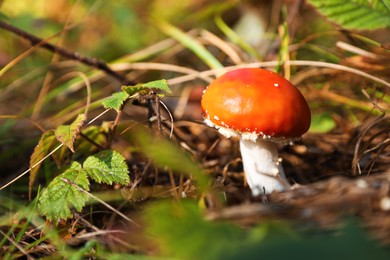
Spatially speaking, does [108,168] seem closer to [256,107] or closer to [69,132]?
[69,132]


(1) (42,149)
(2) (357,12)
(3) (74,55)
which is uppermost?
(2) (357,12)

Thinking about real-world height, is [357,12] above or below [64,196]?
above

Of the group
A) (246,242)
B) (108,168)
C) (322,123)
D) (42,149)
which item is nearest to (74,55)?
(42,149)

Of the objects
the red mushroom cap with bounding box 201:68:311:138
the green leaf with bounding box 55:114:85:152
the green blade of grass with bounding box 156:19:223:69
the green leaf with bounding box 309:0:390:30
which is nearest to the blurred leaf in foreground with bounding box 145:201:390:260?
the red mushroom cap with bounding box 201:68:311:138

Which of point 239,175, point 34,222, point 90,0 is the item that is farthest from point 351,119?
point 90,0

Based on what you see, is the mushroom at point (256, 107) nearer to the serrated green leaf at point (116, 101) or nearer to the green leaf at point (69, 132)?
the serrated green leaf at point (116, 101)

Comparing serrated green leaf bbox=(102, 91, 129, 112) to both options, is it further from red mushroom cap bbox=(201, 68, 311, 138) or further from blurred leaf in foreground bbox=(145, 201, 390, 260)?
blurred leaf in foreground bbox=(145, 201, 390, 260)
